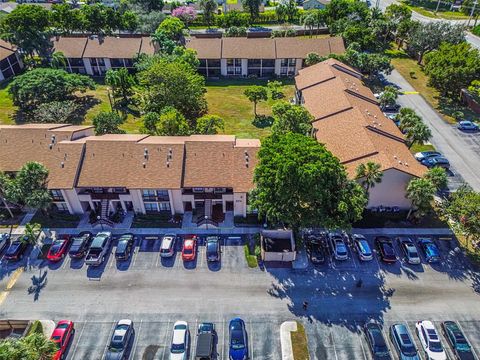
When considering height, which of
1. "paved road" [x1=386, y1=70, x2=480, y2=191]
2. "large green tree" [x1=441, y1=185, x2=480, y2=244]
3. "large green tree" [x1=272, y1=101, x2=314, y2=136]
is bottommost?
"paved road" [x1=386, y1=70, x2=480, y2=191]

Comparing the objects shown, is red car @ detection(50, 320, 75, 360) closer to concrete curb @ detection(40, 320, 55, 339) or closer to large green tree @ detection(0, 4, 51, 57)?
concrete curb @ detection(40, 320, 55, 339)

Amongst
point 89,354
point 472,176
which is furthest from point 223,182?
point 472,176

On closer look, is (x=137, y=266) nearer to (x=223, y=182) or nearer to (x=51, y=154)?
(x=223, y=182)

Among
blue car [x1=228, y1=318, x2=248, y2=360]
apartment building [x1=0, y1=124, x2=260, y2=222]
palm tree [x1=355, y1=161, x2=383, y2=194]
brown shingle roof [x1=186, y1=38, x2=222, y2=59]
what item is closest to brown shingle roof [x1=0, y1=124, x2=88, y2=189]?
apartment building [x1=0, y1=124, x2=260, y2=222]

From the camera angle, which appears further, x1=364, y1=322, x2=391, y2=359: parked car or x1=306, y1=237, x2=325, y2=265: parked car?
x1=306, y1=237, x2=325, y2=265: parked car

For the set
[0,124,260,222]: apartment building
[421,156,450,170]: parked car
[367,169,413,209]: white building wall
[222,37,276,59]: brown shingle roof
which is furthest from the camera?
[222,37,276,59]: brown shingle roof

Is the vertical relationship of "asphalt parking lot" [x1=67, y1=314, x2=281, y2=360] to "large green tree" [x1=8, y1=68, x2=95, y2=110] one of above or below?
below

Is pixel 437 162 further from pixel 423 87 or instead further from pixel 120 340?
pixel 120 340
